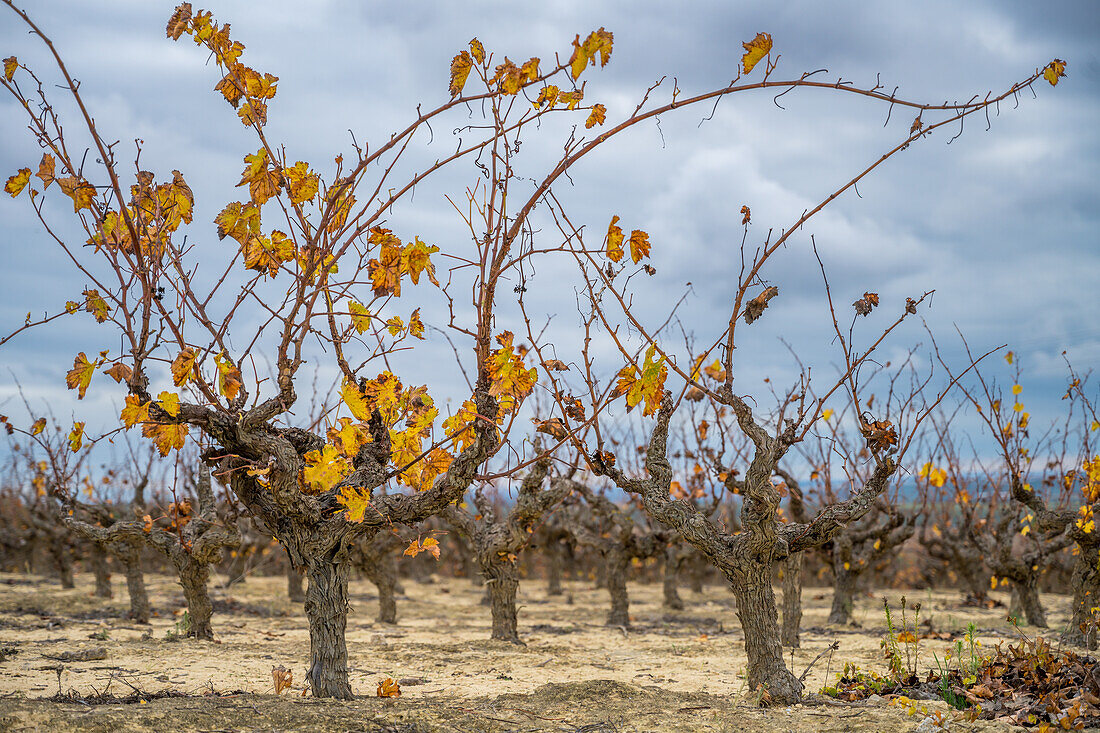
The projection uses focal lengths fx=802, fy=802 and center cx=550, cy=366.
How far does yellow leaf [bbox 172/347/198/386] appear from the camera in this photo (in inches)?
169

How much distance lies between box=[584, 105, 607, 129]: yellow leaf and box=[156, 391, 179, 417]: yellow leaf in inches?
108

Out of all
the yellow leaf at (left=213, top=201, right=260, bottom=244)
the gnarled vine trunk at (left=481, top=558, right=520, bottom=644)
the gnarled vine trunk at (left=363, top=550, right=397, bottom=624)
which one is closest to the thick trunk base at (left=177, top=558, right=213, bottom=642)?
the gnarled vine trunk at (left=363, top=550, right=397, bottom=624)

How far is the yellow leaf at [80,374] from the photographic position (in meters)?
4.44

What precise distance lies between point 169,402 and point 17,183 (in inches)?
60.1

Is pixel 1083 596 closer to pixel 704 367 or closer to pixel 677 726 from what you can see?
pixel 704 367

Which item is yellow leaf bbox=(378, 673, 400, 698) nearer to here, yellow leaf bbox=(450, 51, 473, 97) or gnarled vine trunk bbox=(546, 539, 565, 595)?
yellow leaf bbox=(450, 51, 473, 97)

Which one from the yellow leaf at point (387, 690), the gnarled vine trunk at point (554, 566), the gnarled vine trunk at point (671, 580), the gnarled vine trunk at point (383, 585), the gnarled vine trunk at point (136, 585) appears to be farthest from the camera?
the gnarled vine trunk at point (554, 566)

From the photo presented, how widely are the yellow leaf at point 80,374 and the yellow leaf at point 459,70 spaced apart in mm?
2547

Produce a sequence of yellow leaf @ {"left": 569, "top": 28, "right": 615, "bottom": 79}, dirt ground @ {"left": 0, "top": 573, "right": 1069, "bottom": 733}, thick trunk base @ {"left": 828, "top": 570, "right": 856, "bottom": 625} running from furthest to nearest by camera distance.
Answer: thick trunk base @ {"left": 828, "top": 570, "right": 856, "bottom": 625}, dirt ground @ {"left": 0, "top": 573, "right": 1069, "bottom": 733}, yellow leaf @ {"left": 569, "top": 28, "right": 615, "bottom": 79}

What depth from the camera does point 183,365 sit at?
14.2ft

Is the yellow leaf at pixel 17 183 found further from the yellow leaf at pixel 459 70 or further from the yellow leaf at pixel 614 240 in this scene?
the yellow leaf at pixel 614 240

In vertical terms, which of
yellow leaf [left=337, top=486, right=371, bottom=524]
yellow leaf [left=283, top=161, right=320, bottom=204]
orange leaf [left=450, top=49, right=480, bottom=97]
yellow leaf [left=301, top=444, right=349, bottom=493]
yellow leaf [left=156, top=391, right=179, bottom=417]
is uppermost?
orange leaf [left=450, top=49, right=480, bottom=97]

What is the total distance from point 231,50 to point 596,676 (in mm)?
5731

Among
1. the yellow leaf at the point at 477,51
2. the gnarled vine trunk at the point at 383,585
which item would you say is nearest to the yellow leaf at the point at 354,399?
the yellow leaf at the point at 477,51
